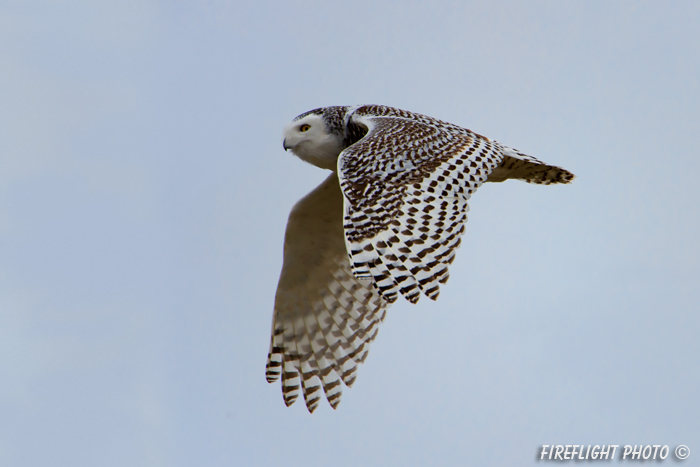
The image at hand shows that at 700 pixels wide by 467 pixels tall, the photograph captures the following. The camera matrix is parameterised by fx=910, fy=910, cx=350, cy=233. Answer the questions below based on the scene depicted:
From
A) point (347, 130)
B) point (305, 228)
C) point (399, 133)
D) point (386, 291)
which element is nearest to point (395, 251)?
point (386, 291)

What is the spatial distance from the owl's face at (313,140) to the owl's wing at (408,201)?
126 centimetres

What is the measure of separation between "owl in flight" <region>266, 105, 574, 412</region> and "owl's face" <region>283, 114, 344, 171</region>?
0.04 ft

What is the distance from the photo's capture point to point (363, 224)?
307 inches

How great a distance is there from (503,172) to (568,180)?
76 centimetres

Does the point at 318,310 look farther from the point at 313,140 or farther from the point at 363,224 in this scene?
the point at 363,224

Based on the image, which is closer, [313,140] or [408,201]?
[408,201]

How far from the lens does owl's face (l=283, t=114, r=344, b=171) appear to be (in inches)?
412

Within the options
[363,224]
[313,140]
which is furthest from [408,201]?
[313,140]

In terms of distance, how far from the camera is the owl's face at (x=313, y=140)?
10.5m

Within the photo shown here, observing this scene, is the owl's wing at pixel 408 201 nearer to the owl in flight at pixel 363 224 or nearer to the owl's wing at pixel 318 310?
the owl in flight at pixel 363 224

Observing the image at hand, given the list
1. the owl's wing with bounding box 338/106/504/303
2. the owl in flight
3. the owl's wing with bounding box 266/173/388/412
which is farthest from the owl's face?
the owl's wing with bounding box 338/106/504/303

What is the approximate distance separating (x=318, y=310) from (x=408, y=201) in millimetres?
3994

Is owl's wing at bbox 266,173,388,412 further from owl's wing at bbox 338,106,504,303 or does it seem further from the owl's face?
owl's wing at bbox 338,106,504,303

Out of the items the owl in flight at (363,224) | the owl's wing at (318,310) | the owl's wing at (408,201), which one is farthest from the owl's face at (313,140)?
the owl's wing at (408,201)
